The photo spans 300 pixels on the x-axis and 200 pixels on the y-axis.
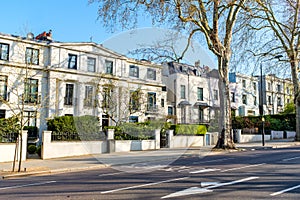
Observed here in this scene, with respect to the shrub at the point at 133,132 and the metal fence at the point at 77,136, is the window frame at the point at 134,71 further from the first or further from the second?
the metal fence at the point at 77,136

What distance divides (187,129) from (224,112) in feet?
19.4

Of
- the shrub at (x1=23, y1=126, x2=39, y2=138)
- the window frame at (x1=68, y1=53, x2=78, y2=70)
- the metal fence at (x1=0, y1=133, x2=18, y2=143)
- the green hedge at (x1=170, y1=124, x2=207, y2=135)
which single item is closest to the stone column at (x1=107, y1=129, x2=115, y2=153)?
the metal fence at (x1=0, y1=133, x2=18, y2=143)

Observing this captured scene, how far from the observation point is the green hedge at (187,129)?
2492 cm

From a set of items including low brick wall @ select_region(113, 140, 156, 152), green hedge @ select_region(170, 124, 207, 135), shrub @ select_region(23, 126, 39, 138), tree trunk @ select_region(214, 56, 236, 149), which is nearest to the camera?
tree trunk @ select_region(214, 56, 236, 149)

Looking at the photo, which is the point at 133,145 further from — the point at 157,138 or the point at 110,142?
the point at 157,138

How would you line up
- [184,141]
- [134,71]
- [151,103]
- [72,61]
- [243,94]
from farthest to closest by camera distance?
[243,94] < [134,71] < [151,103] < [72,61] < [184,141]

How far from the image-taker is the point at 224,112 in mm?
20031

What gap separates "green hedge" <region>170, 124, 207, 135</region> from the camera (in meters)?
24.9

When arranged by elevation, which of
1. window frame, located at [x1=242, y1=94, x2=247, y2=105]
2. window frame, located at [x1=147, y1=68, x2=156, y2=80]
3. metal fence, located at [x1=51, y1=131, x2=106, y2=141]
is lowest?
metal fence, located at [x1=51, y1=131, x2=106, y2=141]

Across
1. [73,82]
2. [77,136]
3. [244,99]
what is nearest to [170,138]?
[77,136]

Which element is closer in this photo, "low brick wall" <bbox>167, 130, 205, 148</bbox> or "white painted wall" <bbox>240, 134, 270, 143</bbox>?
"low brick wall" <bbox>167, 130, 205, 148</bbox>

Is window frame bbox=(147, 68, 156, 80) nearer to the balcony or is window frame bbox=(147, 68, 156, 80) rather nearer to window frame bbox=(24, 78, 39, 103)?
the balcony

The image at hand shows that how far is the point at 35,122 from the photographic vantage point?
2802cm

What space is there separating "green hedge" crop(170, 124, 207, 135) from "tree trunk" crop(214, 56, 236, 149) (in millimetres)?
5280
